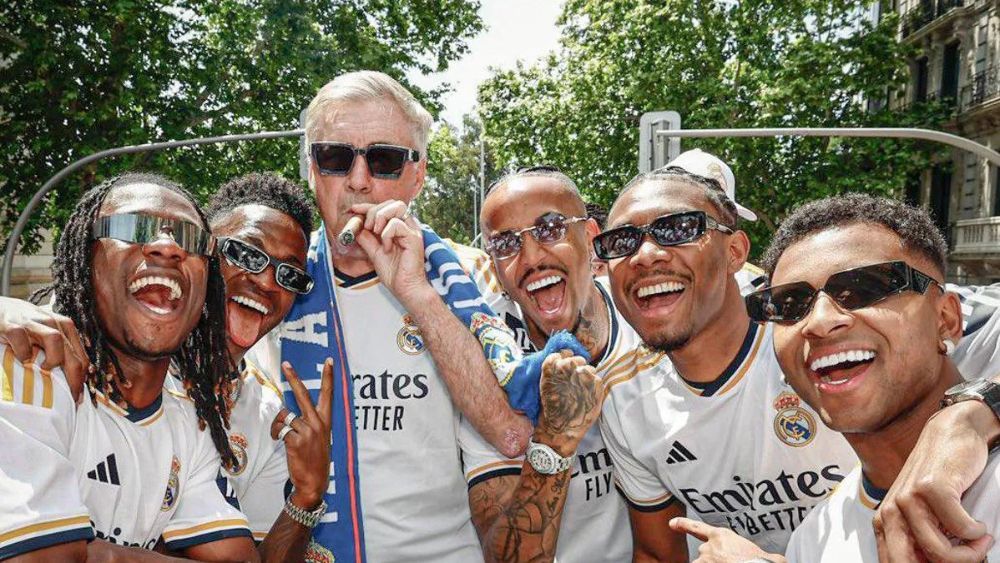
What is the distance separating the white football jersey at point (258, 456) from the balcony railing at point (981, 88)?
25768 mm

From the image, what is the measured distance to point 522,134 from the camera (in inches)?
961

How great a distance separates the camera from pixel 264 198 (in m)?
3.46

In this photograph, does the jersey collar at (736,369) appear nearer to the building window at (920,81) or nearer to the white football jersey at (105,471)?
the white football jersey at (105,471)

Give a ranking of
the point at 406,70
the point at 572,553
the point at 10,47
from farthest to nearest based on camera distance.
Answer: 1. the point at 406,70
2. the point at 10,47
3. the point at 572,553

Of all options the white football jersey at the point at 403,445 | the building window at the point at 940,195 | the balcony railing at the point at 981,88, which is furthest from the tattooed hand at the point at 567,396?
the building window at the point at 940,195

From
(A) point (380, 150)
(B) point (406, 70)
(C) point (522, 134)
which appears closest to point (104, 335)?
(A) point (380, 150)

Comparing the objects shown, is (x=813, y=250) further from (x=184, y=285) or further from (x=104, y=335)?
(x=104, y=335)

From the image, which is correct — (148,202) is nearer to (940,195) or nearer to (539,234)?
(539,234)

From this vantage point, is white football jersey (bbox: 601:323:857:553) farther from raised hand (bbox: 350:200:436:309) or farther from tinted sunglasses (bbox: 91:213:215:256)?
tinted sunglasses (bbox: 91:213:215:256)

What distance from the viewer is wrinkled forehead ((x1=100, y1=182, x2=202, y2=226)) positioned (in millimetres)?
2664

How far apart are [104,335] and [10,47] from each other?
1623 centimetres

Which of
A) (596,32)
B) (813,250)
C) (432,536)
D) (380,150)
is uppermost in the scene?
(596,32)

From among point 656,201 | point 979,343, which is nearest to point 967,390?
point 979,343

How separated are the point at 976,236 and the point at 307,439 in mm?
25585
